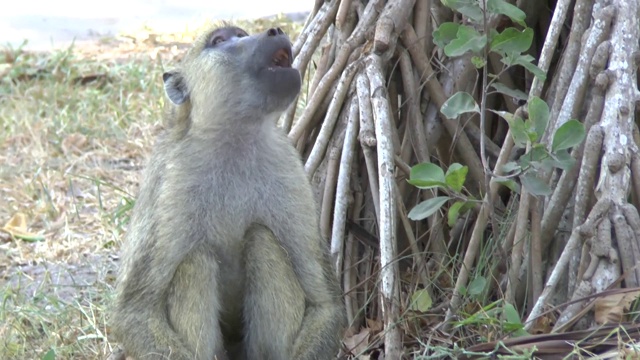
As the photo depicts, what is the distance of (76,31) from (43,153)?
11.3 feet

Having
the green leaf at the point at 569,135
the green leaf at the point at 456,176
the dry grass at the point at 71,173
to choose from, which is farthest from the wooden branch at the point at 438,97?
the dry grass at the point at 71,173

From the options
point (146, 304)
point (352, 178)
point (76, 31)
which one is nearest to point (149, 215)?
point (146, 304)

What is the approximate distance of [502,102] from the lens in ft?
15.6

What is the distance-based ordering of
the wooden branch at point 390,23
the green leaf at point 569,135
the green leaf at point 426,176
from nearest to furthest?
the green leaf at point 569,135, the green leaf at point 426,176, the wooden branch at point 390,23

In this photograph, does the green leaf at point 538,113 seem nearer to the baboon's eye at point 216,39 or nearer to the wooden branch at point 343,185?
the wooden branch at point 343,185

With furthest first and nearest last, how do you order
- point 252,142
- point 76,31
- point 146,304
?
1. point 76,31
2. point 252,142
3. point 146,304

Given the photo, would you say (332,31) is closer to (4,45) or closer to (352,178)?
(352,178)

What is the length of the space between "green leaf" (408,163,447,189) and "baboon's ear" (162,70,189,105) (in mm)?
1036

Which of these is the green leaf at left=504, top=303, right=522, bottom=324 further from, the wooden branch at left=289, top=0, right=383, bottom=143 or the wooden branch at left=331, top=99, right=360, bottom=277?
the wooden branch at left=289, top=0, right=383, bottom=143

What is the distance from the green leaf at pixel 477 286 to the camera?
12.8ft

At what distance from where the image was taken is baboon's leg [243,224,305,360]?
3.85 metres

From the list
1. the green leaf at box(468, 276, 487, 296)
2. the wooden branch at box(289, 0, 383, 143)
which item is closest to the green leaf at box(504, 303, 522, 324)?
the green leaf at box(468, 276, 487, 296)

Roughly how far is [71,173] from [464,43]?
326 cm

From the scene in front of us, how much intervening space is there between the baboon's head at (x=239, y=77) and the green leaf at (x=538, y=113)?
2.91 ft
